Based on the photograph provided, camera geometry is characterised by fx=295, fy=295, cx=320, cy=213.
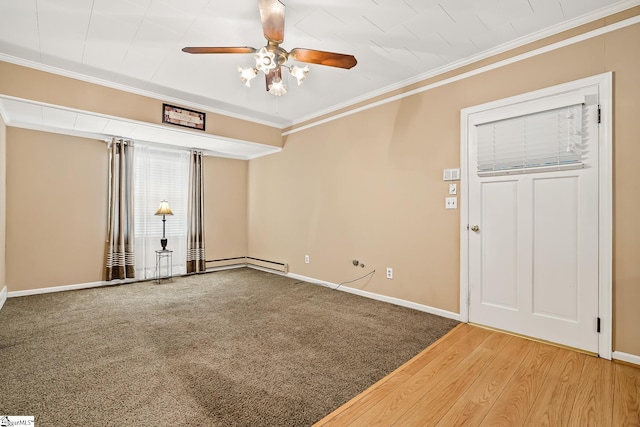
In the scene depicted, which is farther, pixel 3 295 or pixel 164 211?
pixel 164 211

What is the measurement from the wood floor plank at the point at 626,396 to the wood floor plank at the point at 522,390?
0.35 m

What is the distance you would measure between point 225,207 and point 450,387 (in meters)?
5.21

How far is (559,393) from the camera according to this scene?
186 cm

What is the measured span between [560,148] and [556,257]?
93 cm

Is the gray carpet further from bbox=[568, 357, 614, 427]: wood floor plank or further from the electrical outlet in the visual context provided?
the electrical outlet

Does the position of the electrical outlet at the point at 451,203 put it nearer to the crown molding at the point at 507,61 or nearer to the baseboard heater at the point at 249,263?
the crown molding at the point at 507,61

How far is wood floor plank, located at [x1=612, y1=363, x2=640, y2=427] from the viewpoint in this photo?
1.62 meters

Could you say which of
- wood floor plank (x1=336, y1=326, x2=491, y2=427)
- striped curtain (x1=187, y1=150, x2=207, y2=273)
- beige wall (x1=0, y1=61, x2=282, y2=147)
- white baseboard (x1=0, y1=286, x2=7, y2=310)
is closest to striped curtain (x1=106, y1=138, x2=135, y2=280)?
striped curtain (x1=187, y1=150, x2=207, y2=273)

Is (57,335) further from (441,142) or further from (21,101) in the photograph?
(441,142)

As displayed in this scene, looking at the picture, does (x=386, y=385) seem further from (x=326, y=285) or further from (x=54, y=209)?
(x=54, y=209)

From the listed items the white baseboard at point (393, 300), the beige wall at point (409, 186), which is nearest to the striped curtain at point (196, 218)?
the beige wall at point (409, 186)

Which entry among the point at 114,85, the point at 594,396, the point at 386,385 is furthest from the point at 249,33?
the point at 594,396

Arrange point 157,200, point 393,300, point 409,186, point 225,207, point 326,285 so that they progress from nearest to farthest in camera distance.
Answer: point 409,186 < point 393,300 < point 326,285 < point 157,200 < point 225,207

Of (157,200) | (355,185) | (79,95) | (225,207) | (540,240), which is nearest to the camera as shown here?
(540,240)
